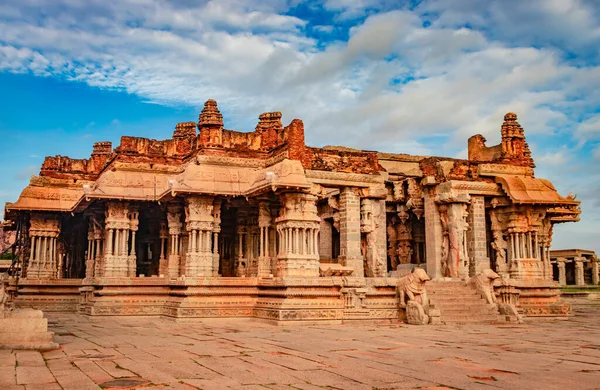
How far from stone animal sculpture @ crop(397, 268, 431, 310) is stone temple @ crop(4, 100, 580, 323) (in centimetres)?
48

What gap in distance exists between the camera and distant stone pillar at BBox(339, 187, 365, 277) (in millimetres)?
22594

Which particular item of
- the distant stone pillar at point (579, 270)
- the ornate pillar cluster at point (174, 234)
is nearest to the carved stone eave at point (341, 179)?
the ornate pillar cluster at point (174, 234)

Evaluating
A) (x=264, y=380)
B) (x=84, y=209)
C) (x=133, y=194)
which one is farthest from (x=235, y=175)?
(x=264, y=380)

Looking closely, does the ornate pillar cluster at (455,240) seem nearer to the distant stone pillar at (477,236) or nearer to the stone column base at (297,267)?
the distant stone pillar at (477,236)

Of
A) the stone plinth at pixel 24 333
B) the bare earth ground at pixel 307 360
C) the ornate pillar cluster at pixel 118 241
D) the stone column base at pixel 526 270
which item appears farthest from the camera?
the stone column base at pixel 526 270

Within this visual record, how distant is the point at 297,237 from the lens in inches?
785

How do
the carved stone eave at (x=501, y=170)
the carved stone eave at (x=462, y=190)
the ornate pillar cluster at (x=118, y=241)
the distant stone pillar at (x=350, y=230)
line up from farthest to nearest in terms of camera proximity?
the carved stone eave at (x=501, y=170) < the carved stone eave at (x=462, y=190) < the ornate pillar cluster at (x=118, y=241) < the distant stone pillar at (x=350, y=230)

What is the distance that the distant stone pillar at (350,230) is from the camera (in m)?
22.6

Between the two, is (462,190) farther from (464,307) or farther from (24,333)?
(24,333)

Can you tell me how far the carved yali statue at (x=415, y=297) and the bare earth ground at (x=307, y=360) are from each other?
2733 mm

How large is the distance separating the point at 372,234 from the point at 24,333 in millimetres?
14801

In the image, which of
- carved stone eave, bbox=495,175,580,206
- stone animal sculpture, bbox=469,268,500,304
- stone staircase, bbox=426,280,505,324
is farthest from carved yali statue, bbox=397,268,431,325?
carved stone eave, bbox=495,175,580,206

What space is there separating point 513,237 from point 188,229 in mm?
12469

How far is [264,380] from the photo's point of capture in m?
8.16
